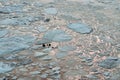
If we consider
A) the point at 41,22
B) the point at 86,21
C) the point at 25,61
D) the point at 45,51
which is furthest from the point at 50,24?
the point at 25,61

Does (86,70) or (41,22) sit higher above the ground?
(41,22)

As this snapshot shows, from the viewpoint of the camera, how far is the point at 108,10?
4.70 m

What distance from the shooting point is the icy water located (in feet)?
9.76

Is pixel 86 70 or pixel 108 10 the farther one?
pixel 108 10

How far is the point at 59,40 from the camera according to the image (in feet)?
11.9

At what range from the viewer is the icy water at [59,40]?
297 cm

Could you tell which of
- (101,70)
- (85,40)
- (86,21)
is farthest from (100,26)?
(101,70)

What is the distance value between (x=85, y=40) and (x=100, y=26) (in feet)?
1.71

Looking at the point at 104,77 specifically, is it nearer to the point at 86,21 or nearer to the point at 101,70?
the point at 101,70

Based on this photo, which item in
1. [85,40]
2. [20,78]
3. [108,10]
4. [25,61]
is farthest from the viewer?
[108,10]

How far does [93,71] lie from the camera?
2.99 meters

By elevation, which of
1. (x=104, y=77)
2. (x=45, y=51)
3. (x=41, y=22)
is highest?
(x=41, y=22)

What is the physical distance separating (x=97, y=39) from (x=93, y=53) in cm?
38

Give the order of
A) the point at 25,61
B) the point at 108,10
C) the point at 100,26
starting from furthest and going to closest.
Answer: the point at 108,10
the point at 100,26
the point at 25,61
